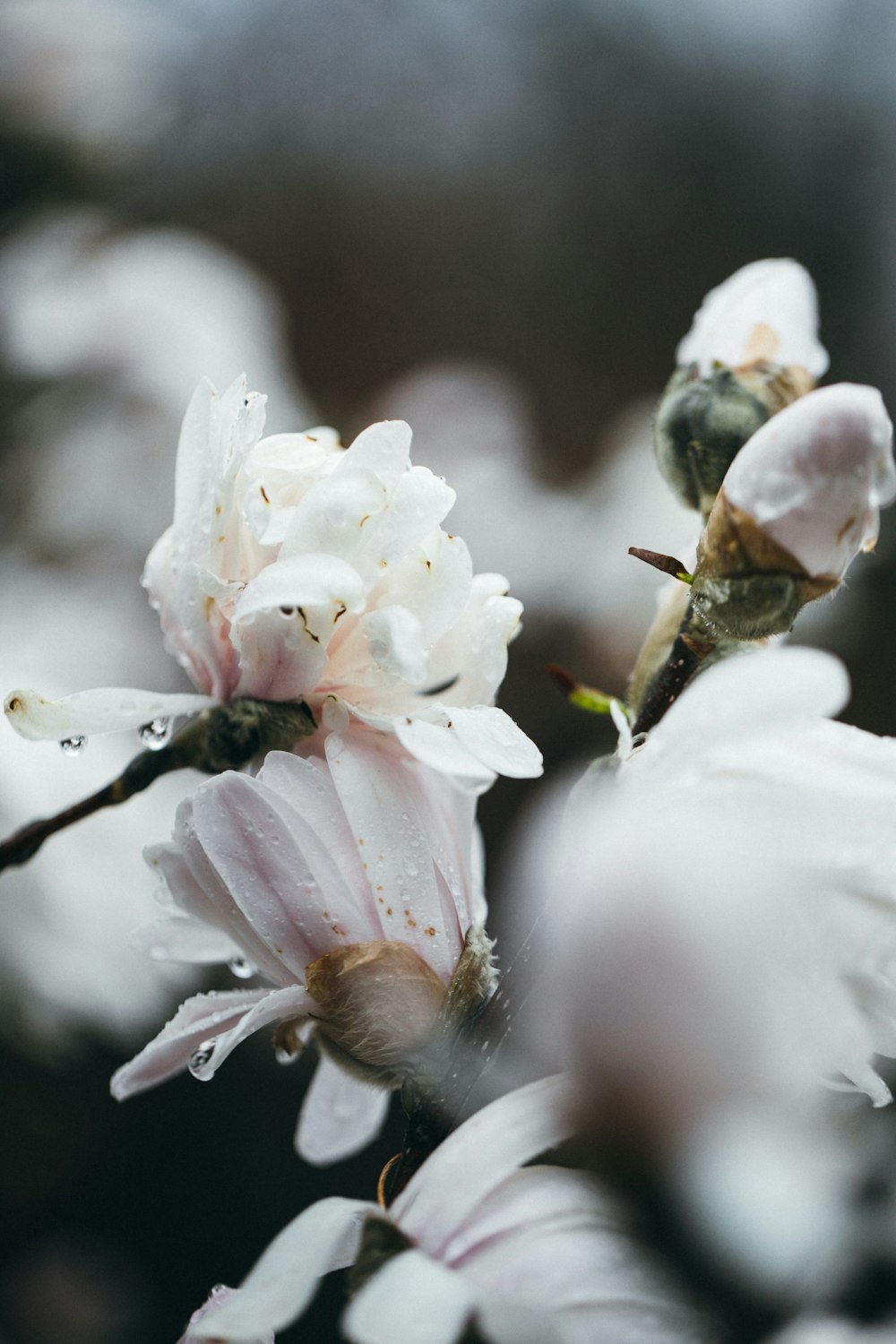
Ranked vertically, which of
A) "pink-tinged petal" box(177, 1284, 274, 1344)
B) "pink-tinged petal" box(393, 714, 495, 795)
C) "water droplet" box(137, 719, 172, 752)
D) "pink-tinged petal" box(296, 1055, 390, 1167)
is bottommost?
"pink-tinged petal" box(296, 1055, 390, 1167)

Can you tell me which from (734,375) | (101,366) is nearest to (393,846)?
(734,375)

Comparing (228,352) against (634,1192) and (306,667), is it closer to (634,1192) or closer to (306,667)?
(306,667)

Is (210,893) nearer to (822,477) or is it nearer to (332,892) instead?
(332,892)

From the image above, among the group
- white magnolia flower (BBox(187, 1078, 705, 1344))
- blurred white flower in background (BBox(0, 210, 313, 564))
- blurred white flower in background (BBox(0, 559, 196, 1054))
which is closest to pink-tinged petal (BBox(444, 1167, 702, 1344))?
white magnolia flower (BBox(187, 1078, 705, 1344))

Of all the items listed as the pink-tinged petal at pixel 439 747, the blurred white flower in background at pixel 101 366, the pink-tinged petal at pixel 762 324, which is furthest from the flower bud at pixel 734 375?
the blurred white flower in background at pixel 101 366

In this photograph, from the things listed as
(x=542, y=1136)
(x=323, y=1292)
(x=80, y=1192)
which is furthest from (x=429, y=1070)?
(x=80, y=1192)

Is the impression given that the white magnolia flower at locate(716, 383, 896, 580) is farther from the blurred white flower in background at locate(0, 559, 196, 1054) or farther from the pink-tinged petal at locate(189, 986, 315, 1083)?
the blurred white flower in background at locate(0, 559, 196, 1054)
